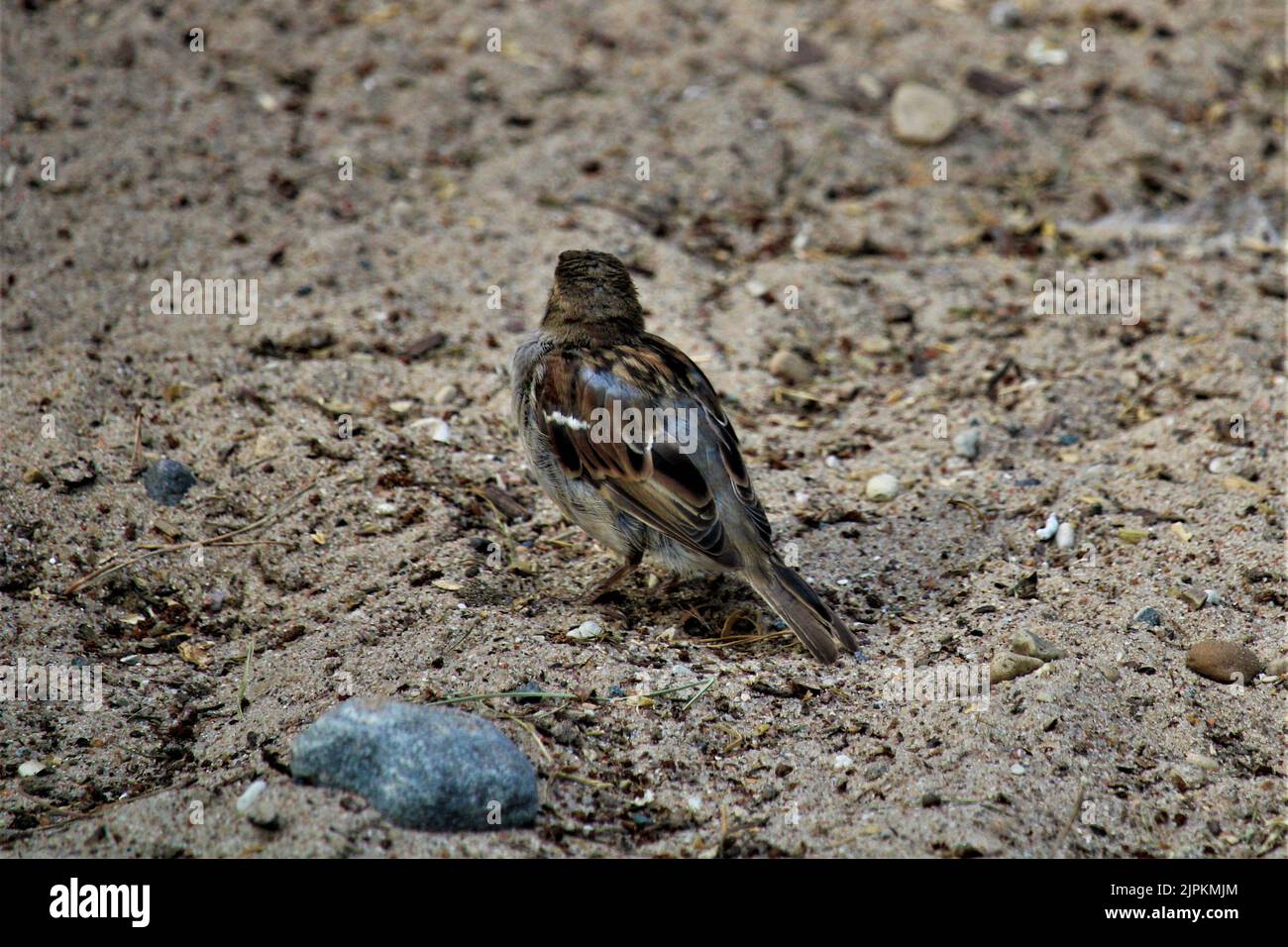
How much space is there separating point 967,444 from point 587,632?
7.35ft

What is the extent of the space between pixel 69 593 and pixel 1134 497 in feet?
14.3

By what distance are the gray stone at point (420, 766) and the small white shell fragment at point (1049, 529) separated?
102 inches

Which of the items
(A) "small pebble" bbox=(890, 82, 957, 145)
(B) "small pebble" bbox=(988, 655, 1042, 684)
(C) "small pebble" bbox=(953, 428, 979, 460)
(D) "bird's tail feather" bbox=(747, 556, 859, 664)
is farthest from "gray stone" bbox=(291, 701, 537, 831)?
(A) "small pebble" bbox=(890, 82, 957, 145)

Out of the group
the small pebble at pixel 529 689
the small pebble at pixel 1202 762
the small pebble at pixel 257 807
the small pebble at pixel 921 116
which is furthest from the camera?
the small pebble at pixel 921 116

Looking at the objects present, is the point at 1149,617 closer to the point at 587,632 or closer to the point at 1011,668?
the point at 1011,668

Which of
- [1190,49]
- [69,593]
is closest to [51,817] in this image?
[69,593]

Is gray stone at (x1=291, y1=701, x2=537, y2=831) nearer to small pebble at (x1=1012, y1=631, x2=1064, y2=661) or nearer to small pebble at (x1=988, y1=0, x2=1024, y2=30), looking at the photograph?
small pebble at (x1=1012, y1=631, x2=1064, y2=661)

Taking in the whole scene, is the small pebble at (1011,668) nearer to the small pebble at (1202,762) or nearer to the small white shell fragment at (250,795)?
the small pebble at (1202,762)

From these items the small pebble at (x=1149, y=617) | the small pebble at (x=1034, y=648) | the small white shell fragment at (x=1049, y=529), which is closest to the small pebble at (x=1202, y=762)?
the small pebble at (x=1034, y=648)

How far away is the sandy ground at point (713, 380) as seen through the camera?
426 centimetres

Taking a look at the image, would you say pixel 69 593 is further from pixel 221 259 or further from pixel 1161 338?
pixel 1161 338

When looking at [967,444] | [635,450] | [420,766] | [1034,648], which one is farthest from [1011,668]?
[420,766]

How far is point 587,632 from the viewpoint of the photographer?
5.02 m

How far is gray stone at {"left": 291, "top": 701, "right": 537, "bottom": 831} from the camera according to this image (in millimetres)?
3814
